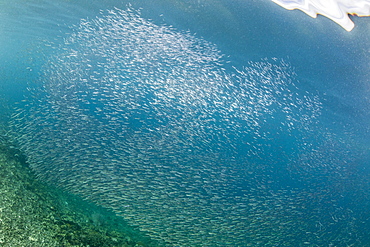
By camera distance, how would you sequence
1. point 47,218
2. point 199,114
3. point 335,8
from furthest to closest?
point 335,8
point 199,114
point 47,218

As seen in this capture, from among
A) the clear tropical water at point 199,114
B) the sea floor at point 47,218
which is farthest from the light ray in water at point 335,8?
the sea floor at point 47,218

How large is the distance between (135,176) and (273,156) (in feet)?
13.3

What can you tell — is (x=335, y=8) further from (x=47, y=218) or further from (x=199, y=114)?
(x=47, y=218)

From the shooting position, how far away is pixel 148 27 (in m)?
10.1

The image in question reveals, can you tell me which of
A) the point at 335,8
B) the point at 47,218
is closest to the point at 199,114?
the point at 47,218

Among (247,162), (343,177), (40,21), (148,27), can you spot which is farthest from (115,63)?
(343,177)

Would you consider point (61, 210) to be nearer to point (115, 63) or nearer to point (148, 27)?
point (115, 63)

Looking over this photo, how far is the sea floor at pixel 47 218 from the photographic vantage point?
139 inches

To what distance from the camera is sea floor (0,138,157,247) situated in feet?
11.6

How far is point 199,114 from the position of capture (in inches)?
313

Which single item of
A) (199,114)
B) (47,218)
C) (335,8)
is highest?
(335,8)

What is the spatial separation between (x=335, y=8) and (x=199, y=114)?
6.67 meters

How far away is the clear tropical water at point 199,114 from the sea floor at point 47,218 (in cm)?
24

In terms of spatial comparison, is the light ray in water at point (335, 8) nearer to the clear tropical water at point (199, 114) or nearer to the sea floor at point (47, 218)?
the clear tropical water at point (199, 114)
